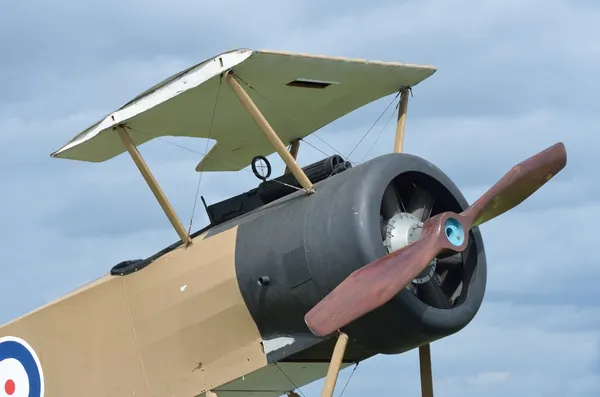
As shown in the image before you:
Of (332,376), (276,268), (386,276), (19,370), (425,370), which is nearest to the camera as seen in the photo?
(386,276)

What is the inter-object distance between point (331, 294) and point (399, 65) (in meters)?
3.13

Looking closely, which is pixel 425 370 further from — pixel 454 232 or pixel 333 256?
pixel 333 256

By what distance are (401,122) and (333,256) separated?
9.43 feet

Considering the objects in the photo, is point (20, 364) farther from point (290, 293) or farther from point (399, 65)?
point (399, 65)

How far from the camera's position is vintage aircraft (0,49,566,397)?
1100cm

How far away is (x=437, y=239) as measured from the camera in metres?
10.8

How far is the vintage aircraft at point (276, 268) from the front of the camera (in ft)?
36.1

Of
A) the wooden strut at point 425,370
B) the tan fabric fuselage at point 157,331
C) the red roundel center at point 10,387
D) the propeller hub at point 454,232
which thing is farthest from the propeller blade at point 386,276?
the red roundel center at point 10,387

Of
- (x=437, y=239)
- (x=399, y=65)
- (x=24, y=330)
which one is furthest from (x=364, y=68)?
(x=24, y=330)

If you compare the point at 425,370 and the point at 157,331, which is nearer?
the point at 157,331

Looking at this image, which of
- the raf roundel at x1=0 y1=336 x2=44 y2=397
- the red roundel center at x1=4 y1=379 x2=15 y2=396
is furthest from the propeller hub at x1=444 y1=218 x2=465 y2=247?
the red roundel center at x1=4 y1=379 x2=15 y2=396

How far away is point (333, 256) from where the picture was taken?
36.1 feet

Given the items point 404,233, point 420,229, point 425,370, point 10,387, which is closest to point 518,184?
point 420,229

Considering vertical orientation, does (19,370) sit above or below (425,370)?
above
